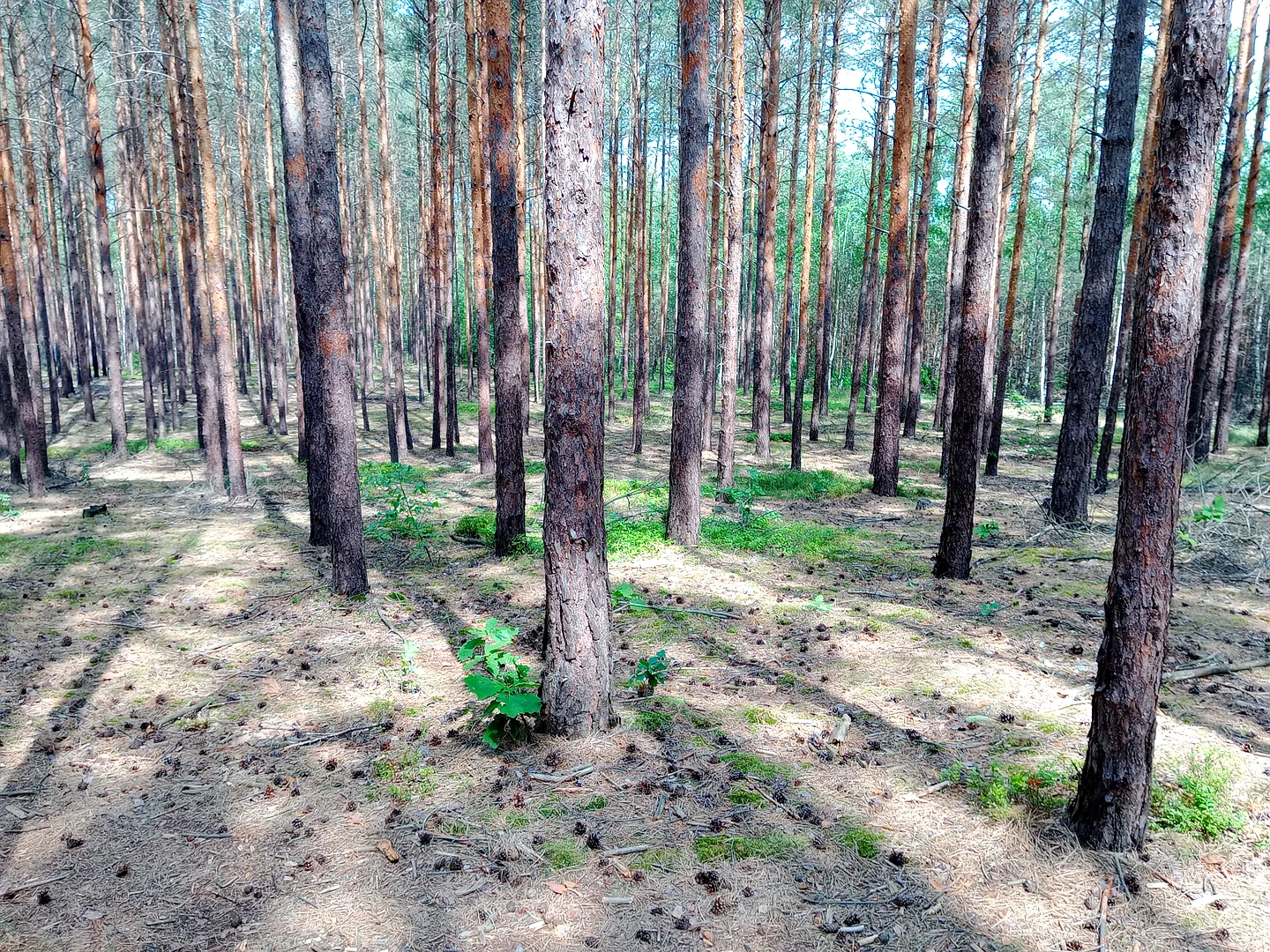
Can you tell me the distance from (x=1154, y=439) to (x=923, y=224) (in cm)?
1166

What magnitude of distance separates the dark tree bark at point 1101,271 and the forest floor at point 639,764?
47.4 inches

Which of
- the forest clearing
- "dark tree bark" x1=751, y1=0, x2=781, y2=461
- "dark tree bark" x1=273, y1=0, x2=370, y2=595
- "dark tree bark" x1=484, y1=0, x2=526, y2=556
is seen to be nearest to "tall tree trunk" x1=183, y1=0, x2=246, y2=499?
the forest clearing

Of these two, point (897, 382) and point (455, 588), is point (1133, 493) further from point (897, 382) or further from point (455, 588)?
point (897, 382)

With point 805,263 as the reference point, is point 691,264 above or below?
below

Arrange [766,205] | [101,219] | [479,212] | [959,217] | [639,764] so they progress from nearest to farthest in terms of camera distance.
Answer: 1. [639,764]
2. [101,219]
3. [479,212]
4. [766,205]
5. [959,217]

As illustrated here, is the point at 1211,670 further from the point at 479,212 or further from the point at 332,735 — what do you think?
the point at 479,212

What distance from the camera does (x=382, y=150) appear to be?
15680 mm

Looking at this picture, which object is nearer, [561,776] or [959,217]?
[561,776]

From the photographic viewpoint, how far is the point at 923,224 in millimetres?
13641

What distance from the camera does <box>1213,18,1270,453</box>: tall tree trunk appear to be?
1402 cm

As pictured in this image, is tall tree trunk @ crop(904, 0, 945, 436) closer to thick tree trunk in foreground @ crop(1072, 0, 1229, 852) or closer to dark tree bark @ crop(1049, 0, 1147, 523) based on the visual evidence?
dark tree bark @ crop(1049, 0, 1147, 523)

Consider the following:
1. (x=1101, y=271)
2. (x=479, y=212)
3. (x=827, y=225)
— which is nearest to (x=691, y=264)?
(x=1101, y=271)

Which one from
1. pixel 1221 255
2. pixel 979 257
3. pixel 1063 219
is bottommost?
pixel 979 257

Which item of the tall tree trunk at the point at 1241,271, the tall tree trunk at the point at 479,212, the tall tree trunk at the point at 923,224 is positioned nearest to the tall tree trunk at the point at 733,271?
the tall tree trunk at the point at 923,224
